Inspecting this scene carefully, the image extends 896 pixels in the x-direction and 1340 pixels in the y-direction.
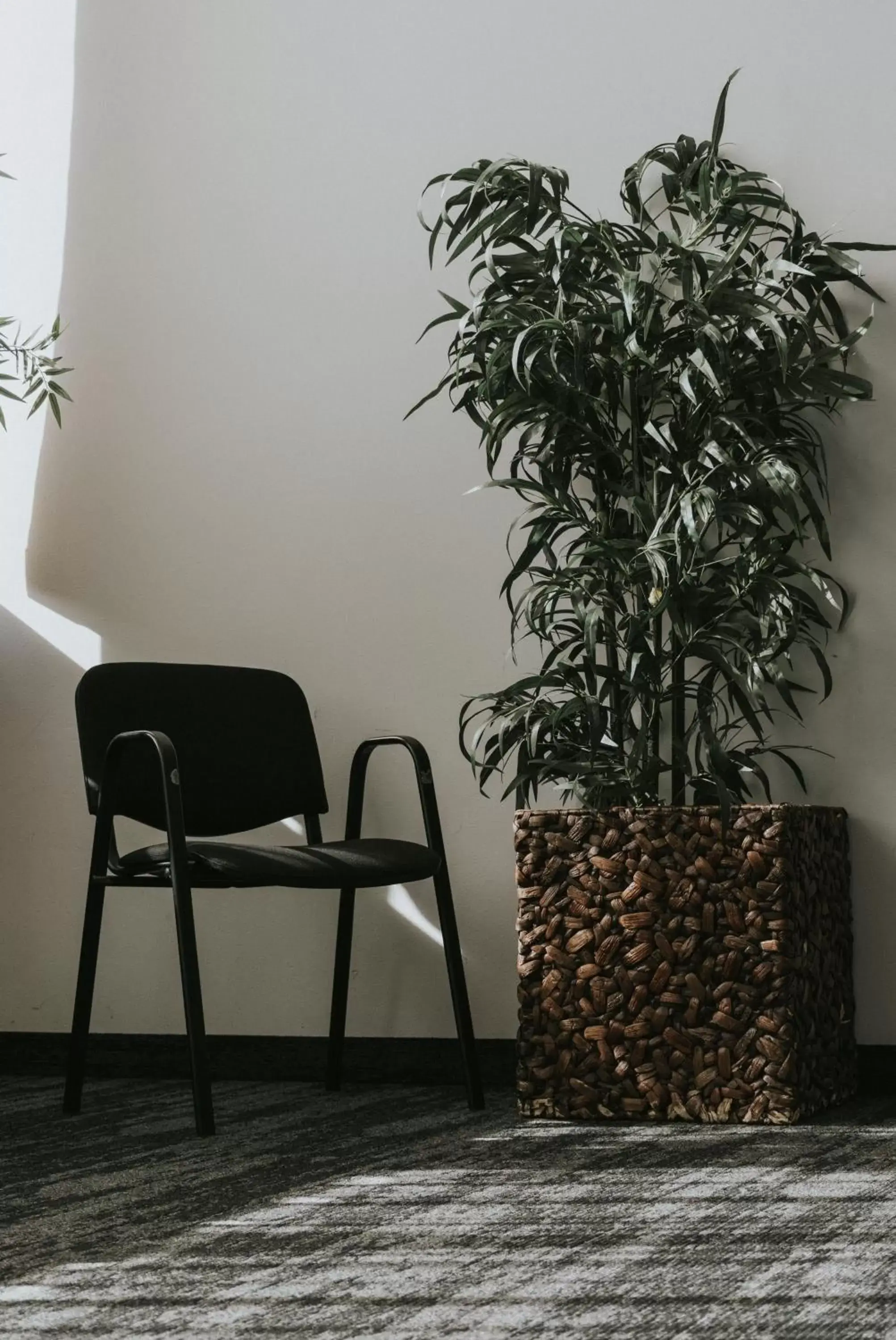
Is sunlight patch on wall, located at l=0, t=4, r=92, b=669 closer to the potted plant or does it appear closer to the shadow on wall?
the shadow on wall

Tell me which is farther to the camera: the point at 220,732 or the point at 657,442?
the point at 220,732

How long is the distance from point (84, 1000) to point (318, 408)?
129 cm

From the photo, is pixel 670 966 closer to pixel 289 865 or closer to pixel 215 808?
pixel 289 865

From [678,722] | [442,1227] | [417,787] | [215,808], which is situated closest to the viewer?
[442,1227]

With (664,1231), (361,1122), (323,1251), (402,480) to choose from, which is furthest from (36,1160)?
(402,480)

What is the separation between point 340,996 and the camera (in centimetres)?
266

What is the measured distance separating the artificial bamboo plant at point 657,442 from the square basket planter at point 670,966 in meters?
0.11

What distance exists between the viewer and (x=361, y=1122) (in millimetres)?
2299

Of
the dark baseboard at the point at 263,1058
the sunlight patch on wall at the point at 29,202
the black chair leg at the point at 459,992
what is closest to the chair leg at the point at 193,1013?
the black chair leg at the point at 459,992

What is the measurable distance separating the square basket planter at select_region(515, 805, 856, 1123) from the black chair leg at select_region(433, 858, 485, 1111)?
13 centimetres

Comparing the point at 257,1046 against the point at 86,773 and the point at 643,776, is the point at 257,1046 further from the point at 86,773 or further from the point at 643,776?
the point at 643,776

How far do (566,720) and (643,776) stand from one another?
0.56 ft

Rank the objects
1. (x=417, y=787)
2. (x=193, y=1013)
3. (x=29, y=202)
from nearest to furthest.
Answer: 1. (x=193, y=1013)
2. (x=417, y=787)
3. (x=29, y=202)

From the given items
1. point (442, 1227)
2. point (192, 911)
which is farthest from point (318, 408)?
point (442, 1227)
